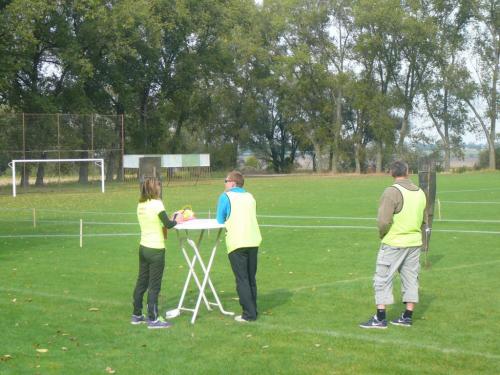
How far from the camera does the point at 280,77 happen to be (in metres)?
76.6

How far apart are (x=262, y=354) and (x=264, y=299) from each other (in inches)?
114

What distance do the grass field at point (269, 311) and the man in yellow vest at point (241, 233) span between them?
39 centimetres

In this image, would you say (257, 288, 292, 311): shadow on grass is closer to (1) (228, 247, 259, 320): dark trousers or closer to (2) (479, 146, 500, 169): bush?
(1) (228, 247, 259, 320): dark trousers

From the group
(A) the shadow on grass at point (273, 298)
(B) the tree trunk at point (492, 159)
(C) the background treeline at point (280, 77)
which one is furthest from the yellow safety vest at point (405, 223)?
(B) the tree trunk at point (492, 159)

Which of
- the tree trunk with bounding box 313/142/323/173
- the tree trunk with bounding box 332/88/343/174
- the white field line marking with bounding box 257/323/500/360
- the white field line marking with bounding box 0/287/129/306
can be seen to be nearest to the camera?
the white field line marking with bounding box 257/323/500/360

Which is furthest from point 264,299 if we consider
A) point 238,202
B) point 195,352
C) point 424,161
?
point 424,161

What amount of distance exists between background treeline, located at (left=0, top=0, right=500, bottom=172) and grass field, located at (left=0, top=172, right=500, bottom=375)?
38.1 meters

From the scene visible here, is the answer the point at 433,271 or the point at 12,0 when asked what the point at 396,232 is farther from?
the point at 12,0

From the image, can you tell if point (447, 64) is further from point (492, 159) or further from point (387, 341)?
point (387, 341)

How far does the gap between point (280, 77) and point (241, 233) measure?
68.7m

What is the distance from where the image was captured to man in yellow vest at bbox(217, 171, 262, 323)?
9.09m

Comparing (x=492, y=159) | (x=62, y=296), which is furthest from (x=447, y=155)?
(x=62, y=296)

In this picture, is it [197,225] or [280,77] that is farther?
[280,77]

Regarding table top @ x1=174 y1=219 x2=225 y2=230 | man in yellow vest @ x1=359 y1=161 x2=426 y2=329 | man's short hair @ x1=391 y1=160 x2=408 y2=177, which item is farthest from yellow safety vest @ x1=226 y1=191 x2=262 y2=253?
man's short hair @ x1=391 y1=160 x2=408 y2=177
